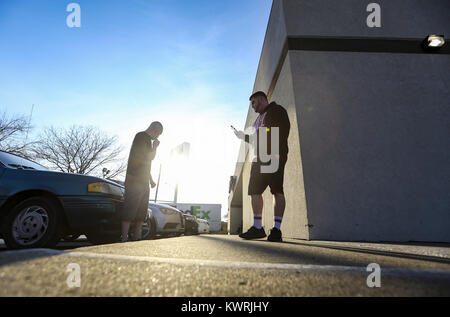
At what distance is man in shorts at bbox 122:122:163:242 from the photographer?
2914 mm

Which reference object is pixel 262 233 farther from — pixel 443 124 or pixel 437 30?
pixel 437 30

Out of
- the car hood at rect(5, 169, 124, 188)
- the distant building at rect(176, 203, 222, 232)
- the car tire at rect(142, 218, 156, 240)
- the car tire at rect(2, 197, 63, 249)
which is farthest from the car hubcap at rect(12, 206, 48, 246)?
the distant building at rect(176, 203, 222, 232)

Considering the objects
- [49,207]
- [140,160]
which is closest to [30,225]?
[49,207]

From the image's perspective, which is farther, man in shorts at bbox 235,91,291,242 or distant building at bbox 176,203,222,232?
distant building at bbox 176,203,222,232

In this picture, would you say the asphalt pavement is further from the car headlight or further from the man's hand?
the man's hand

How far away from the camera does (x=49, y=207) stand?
7.95 ft

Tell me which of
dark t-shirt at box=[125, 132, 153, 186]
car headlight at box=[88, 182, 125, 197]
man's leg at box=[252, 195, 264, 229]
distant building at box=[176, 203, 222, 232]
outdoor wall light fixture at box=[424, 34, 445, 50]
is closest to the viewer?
car headlight at box=[88, 182, 125, 197]

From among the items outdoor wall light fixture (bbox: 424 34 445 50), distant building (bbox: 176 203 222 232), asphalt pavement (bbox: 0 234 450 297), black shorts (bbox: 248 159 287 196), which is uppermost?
outdoor wall light fixture (bbox: 424 34 445 50)

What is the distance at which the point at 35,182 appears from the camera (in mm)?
2445

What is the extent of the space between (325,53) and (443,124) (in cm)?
241

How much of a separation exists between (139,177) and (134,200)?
333 mm

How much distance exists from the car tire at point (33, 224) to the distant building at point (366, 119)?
11.2 feet

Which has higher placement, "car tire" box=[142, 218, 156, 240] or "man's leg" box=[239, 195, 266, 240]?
"man's leg" box=[239, 195, 266, 240]

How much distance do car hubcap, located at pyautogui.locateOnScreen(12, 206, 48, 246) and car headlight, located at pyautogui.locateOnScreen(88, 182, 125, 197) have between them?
1.69 ft
